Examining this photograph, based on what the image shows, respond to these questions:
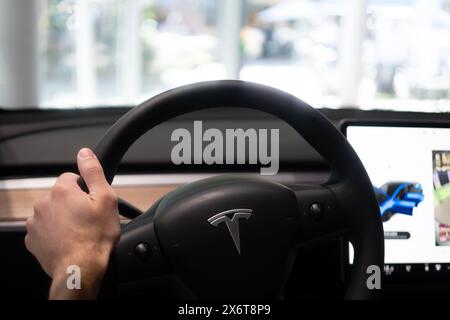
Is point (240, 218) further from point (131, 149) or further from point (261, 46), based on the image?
point (261, 46)

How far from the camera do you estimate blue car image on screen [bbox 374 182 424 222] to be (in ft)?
3.51

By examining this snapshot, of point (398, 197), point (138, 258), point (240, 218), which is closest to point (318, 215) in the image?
point (240, 218)

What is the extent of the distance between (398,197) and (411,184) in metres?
0.04

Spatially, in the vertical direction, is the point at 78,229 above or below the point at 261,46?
below

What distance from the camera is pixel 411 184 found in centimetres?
108

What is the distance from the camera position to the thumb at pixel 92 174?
0.68 m

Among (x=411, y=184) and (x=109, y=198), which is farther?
(x=411, y=184)

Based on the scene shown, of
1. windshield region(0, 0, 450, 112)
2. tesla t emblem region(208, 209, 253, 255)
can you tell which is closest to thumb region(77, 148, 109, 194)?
tesla t emblem region(208, 209, 253, 255)

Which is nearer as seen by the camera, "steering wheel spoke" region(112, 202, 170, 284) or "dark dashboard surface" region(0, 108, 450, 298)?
"steering wheel spoke" region(112, 202, 170, 284)

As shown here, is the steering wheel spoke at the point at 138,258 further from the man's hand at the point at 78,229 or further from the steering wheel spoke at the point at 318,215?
the steering wheel spoke at the point at 318,215

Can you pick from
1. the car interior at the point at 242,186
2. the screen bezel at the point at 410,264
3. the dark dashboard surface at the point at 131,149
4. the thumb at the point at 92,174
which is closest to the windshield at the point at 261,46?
the car interior at the point at 242,186

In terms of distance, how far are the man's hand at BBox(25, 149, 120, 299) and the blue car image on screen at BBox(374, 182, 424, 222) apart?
22.3 inches

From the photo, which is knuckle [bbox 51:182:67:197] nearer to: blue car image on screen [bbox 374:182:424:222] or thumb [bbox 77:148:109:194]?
thumb [bbox 77:148:109:194]
